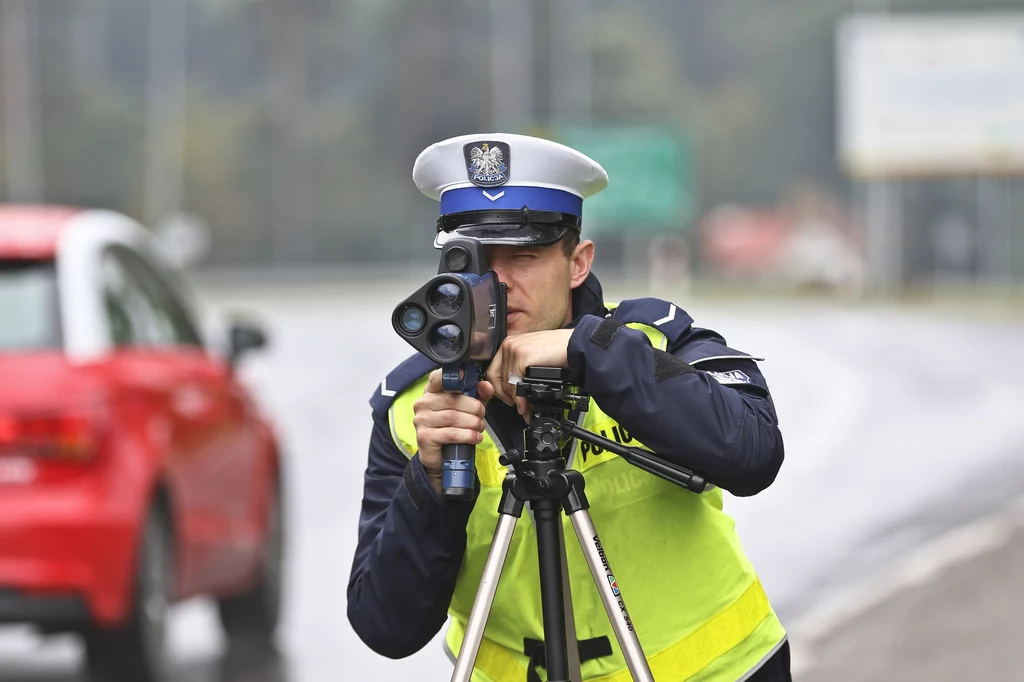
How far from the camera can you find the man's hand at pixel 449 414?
312cm

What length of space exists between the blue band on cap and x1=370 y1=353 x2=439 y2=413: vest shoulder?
0.95 ft

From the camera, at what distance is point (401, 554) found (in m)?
3.45

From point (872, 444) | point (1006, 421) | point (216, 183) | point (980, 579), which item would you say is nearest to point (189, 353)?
point (980, 579)

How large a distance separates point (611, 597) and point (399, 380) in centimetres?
61

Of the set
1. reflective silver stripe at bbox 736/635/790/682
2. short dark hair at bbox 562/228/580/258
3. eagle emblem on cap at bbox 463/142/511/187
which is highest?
eagle emblem on cap at bbox 463/142/511/187

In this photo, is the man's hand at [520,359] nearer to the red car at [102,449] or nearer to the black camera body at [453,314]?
the black camera body at [453,314]

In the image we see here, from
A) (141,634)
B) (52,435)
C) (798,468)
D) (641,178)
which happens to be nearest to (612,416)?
(52,435)

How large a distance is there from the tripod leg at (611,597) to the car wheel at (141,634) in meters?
3.91

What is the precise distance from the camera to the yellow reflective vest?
3.45 meters

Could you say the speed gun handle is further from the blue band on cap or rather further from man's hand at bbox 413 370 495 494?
the blue band on cap

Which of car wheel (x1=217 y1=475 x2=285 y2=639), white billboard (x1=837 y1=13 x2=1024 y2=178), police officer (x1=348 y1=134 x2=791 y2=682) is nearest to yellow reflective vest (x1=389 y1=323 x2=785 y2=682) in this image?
police officer (x1=348 y1=134 x2=791 y2=682)

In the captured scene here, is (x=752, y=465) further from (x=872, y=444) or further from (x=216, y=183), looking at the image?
(x=216, y=183)

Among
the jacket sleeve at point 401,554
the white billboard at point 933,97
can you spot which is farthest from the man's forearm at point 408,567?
the white billboard at point 933,97

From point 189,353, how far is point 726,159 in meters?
58.0
